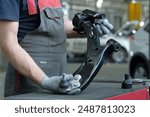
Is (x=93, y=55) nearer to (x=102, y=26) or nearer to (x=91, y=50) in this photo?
(x=91, y=50)

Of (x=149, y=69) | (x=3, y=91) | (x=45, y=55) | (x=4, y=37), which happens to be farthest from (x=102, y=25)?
(x=149, y=69)

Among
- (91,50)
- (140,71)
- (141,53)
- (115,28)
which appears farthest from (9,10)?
(115,28)

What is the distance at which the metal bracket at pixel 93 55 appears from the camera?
2.48 m

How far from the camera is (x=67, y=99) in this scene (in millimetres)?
2219

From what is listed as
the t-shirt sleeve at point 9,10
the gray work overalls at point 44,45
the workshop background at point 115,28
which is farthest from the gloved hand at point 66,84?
the workshop background at point 115,28

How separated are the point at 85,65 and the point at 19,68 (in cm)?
35

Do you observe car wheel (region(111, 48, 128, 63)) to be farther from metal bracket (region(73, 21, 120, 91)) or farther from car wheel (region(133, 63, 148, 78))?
metal bracket (region(73, 21, 120, 91))

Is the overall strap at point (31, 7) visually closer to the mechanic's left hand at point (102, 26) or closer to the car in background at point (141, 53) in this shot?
the mechanic's left hand at point (102, 26)

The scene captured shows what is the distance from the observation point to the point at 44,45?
2789mm

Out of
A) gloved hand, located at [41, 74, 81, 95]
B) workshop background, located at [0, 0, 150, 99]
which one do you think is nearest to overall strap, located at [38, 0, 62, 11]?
gloved hand, located at [41, 74, 81, 95]

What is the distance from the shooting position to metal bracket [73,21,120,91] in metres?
2.48

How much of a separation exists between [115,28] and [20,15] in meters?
28.9

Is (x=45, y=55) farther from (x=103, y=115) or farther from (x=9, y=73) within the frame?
(x=103, y=115)

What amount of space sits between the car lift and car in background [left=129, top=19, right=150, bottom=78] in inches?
319
